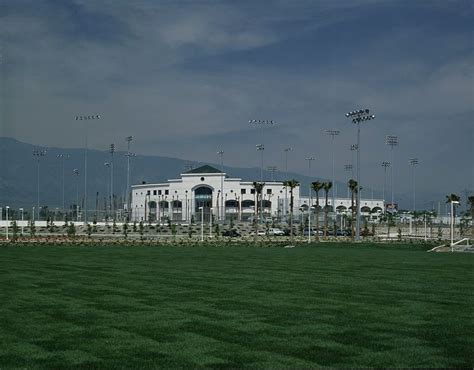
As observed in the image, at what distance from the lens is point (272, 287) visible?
674 inches

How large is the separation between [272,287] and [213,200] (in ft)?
377

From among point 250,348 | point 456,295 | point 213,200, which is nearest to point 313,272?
point 456,295

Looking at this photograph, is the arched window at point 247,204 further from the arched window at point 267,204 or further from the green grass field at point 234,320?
the green grass field at point 234,320

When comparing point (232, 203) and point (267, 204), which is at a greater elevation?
point (232, 203)

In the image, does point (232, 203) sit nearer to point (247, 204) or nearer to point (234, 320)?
point (247, 204)

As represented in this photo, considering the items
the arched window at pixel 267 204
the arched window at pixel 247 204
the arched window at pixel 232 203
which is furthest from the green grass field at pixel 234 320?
the arched window at pixel 247 204

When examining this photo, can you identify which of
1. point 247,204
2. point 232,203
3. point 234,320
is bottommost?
point 234,320

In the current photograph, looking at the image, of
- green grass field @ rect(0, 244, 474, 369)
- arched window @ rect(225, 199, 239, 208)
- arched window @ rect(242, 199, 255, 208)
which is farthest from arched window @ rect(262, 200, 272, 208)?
green grass field @ rect(0, 244, 474, 369)

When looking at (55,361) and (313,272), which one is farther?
(313,272)

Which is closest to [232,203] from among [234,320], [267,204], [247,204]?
[247,204]

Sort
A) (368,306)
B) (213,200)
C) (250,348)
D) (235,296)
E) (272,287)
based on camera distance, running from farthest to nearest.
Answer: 1. (213,200)
2. (272,287)
3. (235,296)
4. (368,306)
5. (250,348)

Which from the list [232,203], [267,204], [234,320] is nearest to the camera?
[234,320]

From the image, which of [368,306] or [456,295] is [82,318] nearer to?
[368,306]

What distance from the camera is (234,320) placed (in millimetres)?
11719
